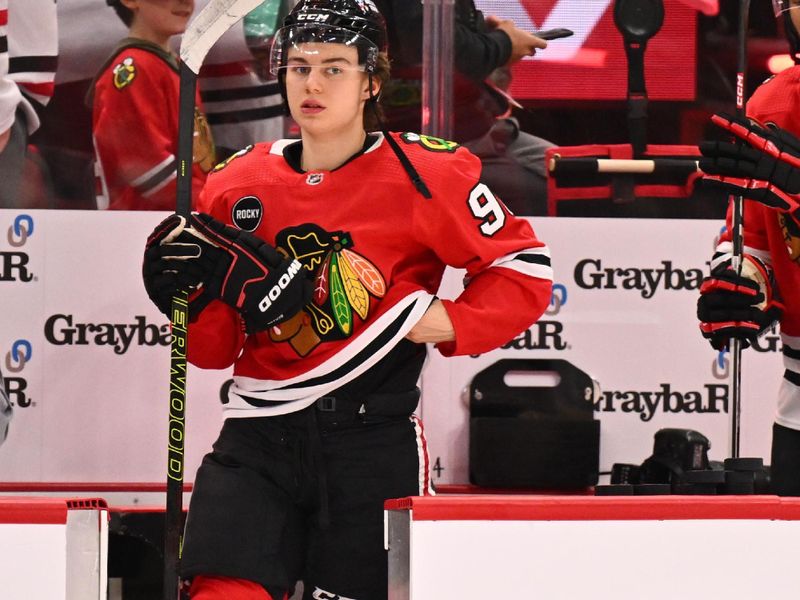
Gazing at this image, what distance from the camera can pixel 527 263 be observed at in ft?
8.16

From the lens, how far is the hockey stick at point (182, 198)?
7.49 feet

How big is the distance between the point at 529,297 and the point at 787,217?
2.24 ft

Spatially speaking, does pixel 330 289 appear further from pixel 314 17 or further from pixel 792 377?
pixel 792 377

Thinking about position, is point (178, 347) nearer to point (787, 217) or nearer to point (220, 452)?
point (220, 452)

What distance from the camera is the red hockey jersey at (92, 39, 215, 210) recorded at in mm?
3551

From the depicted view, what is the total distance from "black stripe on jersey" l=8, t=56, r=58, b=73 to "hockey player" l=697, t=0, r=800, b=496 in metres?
1.87

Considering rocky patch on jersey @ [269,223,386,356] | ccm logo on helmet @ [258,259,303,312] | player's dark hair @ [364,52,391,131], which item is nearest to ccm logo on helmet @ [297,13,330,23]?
player's dark hair @ [364,52,391,131]

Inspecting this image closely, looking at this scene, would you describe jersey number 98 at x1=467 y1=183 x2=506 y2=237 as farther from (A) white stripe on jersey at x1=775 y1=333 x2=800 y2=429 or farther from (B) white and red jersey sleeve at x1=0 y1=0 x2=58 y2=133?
(B) white and red jersey sleeve at x1=0 y1=0 x2=58 y2=133

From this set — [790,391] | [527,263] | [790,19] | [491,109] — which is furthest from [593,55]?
[527,263]

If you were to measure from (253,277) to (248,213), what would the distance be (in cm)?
21

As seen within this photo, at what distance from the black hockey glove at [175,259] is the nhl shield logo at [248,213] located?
0.56ft

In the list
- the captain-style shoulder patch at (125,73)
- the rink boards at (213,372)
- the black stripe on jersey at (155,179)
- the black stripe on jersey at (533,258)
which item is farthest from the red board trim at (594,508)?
the captain-style shoulder patch at (125,73)

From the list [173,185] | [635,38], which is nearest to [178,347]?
[173,185]

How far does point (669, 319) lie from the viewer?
3674mm
